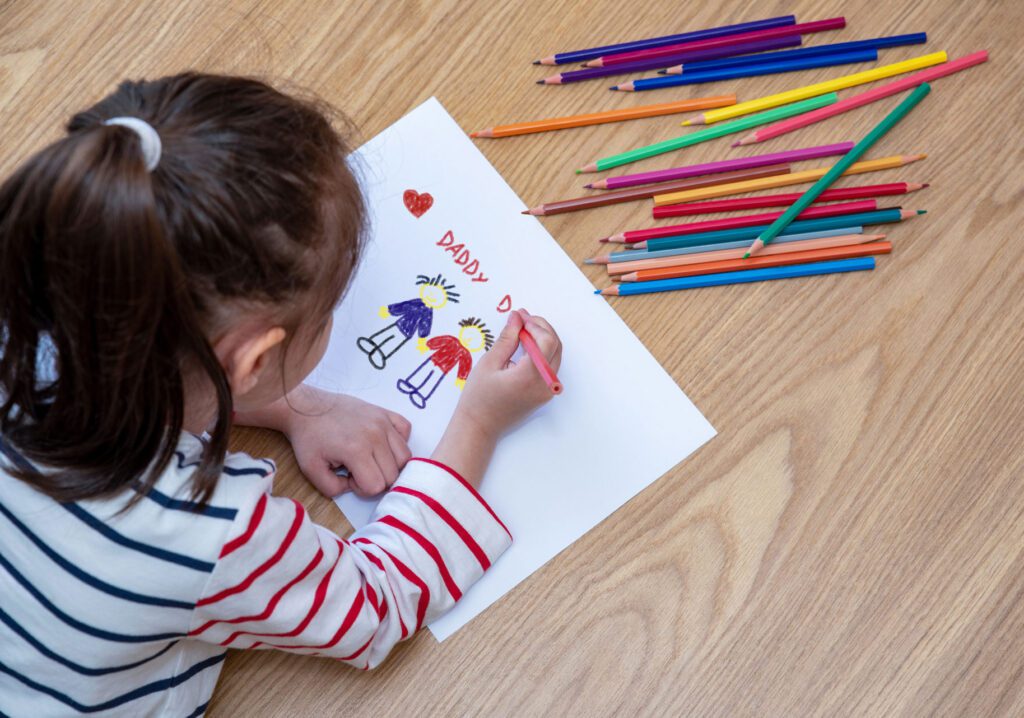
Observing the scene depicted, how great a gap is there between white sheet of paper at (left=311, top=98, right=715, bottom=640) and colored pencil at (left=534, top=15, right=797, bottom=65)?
3.7 inches

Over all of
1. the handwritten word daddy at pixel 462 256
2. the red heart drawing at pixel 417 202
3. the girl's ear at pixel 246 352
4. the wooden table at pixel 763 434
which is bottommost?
the wooden table at pixel 763 434

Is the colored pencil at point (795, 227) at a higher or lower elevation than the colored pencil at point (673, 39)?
lower

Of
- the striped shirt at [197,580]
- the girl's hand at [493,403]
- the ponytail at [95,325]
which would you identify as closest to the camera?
the ponytail at [95,325]

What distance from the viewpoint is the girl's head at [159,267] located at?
39 centimetres

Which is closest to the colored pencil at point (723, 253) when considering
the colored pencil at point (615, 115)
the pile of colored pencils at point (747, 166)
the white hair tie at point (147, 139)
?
the pile of colored pencils at point (747, 166)

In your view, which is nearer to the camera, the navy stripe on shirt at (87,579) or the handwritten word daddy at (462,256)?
the navy stripe on shirt at (87,579)

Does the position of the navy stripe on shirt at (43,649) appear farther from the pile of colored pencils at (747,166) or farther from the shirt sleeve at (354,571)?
the pile of colored pencils at (747,166)

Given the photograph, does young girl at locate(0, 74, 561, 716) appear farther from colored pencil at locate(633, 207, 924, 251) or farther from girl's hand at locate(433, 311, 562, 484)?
colored pencil at locate(633, 207, 924, 251)

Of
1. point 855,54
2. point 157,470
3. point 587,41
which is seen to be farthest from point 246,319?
point 855,54

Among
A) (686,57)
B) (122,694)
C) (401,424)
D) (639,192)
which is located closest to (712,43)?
(686,57)

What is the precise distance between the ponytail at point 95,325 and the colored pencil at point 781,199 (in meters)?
0.34

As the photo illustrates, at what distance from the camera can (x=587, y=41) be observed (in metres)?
0.67

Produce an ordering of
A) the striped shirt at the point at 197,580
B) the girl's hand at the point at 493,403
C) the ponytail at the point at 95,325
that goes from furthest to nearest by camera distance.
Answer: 1. the girl's hand at the point at 493,403
2. the striped shirt at the point at 197,580
3. the ponytail at the point at 95,325

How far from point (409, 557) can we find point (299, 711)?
0.12m
